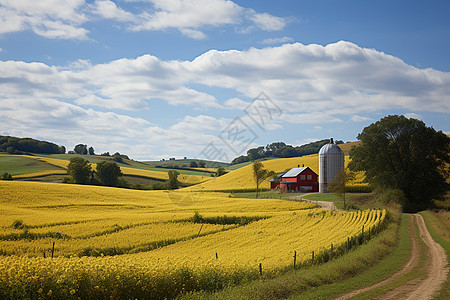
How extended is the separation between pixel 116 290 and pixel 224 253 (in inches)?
612

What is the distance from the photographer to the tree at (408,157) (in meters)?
58.5

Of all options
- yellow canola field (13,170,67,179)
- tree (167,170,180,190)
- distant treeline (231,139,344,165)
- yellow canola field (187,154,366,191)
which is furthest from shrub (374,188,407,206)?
distant treeline (231,139,344,165)

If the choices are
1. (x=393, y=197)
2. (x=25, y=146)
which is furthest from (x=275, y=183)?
(x=25, y=146)

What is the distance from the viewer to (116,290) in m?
11.5

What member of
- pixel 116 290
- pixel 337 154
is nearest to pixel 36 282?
pixel 116 290

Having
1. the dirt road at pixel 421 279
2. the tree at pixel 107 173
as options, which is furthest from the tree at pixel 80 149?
the dirt road at pixel 421 279

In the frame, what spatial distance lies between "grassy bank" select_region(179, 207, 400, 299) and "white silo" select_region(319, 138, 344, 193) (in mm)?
61070

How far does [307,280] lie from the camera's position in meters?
16.0

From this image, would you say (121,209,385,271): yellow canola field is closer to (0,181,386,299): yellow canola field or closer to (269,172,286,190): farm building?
(0,181,386,299): yellow canola field

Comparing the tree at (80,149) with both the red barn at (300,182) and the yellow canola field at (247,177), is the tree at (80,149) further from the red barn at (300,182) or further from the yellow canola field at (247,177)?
the red barn at (300,182)

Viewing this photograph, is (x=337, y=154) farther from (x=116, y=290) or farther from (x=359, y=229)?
(x=116, y=290)

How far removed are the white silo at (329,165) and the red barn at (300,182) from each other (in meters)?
5.92

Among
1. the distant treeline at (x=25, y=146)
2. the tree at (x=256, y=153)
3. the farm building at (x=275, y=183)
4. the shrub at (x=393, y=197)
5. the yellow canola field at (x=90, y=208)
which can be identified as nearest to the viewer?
the yellow canola field at (x=90, y=208)

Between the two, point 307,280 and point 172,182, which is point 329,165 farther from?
point 307,280
